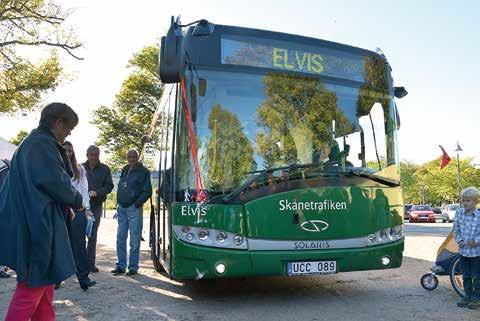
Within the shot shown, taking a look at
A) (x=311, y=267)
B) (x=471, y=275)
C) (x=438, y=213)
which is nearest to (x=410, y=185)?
(x=438, y=213)

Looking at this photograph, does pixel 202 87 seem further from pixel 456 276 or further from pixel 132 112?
pixel 132 112

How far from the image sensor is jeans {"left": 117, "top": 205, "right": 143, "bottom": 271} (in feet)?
27.2

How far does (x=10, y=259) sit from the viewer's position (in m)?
3.31

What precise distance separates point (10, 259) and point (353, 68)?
4722mm

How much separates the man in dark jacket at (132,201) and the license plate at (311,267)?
329cm

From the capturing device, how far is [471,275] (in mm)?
5973

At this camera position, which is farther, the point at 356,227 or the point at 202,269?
the point at 356,227

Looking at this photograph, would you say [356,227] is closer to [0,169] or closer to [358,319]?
[358,319]

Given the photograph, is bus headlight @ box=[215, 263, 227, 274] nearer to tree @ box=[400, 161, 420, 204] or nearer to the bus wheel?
the bus wheel

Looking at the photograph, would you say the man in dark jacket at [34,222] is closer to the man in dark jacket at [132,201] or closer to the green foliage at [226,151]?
the green foliage at [226,151]

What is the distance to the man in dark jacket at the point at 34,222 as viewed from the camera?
3283mm

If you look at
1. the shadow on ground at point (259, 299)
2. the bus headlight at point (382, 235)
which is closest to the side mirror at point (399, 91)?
the bus headlight at point (382, 235)

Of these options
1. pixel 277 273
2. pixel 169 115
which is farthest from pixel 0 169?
pixel 277 273

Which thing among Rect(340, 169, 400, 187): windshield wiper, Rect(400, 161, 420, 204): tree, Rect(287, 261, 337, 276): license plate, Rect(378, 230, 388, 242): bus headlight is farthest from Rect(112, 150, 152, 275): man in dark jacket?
Rect(400, 161, 420, 204): tree
